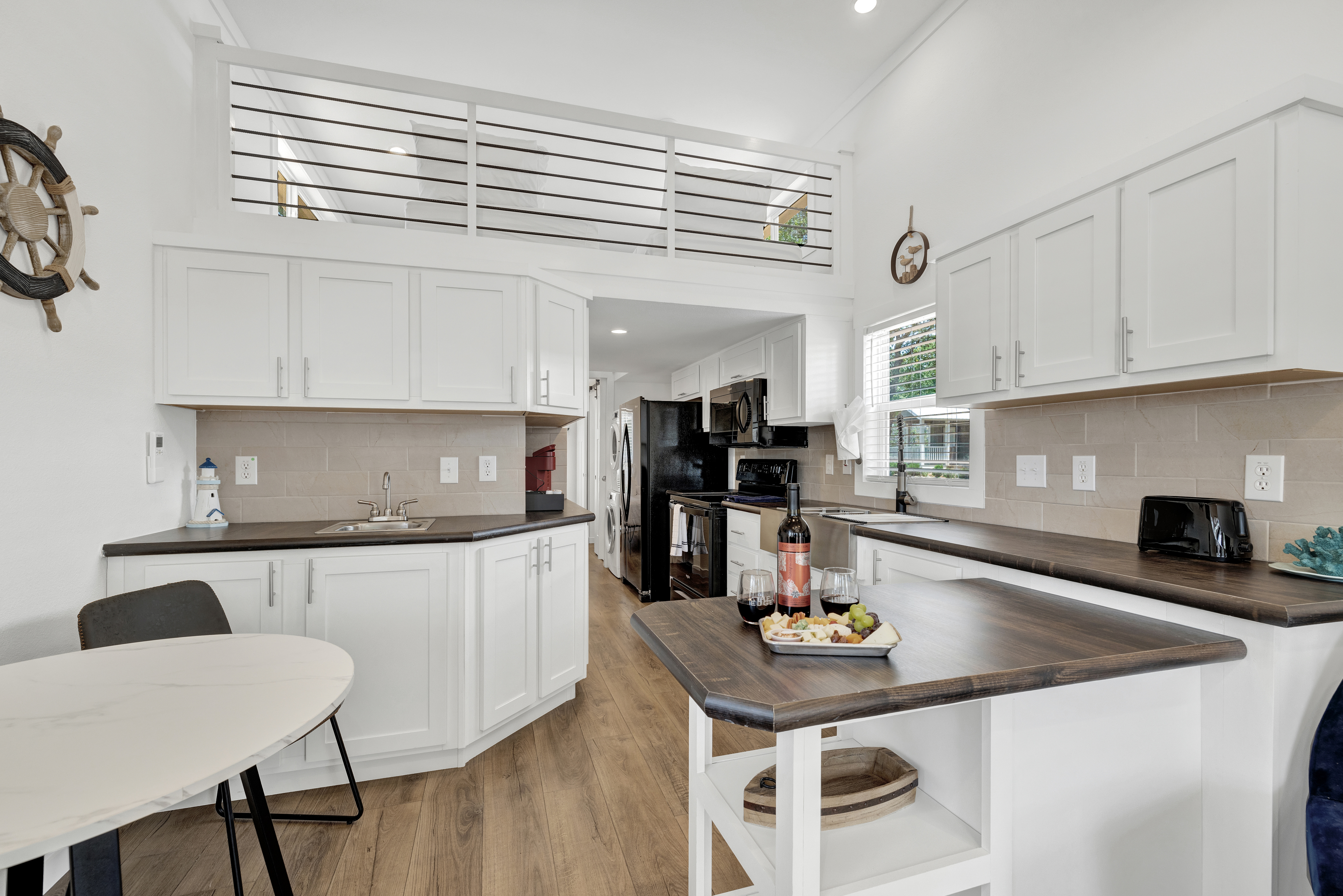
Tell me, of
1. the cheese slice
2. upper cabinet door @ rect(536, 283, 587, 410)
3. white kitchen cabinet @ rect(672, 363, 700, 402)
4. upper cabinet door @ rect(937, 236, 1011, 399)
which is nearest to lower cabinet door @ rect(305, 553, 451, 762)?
upper cabinet door @ rect(536, 283, 587, 410)

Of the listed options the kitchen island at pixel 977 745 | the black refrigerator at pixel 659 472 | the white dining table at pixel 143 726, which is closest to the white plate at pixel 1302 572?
the kitchen island at pixel 977 745

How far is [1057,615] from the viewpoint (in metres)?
1.33

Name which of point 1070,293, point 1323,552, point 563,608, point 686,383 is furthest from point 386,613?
point 686,383

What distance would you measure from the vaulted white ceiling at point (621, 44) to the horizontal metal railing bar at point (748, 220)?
81 cm

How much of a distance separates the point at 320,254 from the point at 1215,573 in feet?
10.3

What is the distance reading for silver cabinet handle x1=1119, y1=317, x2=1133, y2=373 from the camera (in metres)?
1.76

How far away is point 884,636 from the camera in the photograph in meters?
1.05

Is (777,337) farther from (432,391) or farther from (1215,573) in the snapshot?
(1215,573)

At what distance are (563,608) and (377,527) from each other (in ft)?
2.94

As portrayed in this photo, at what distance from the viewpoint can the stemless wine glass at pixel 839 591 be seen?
122 cm

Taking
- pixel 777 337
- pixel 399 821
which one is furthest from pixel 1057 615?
pixel 777 337

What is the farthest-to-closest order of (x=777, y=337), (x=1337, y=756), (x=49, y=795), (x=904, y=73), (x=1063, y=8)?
(x=777, y=337) → (x=904, y=73) → (x=1063, y=8) → (x=1337, y=756) → (x=49, y=795)

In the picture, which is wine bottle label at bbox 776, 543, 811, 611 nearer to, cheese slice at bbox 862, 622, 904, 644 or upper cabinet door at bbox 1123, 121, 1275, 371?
cheese slice at bbox 862, 622, 904, 644

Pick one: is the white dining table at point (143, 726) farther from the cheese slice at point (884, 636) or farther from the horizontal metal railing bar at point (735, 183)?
the horizontal metal railing bar at point (735, 183)
